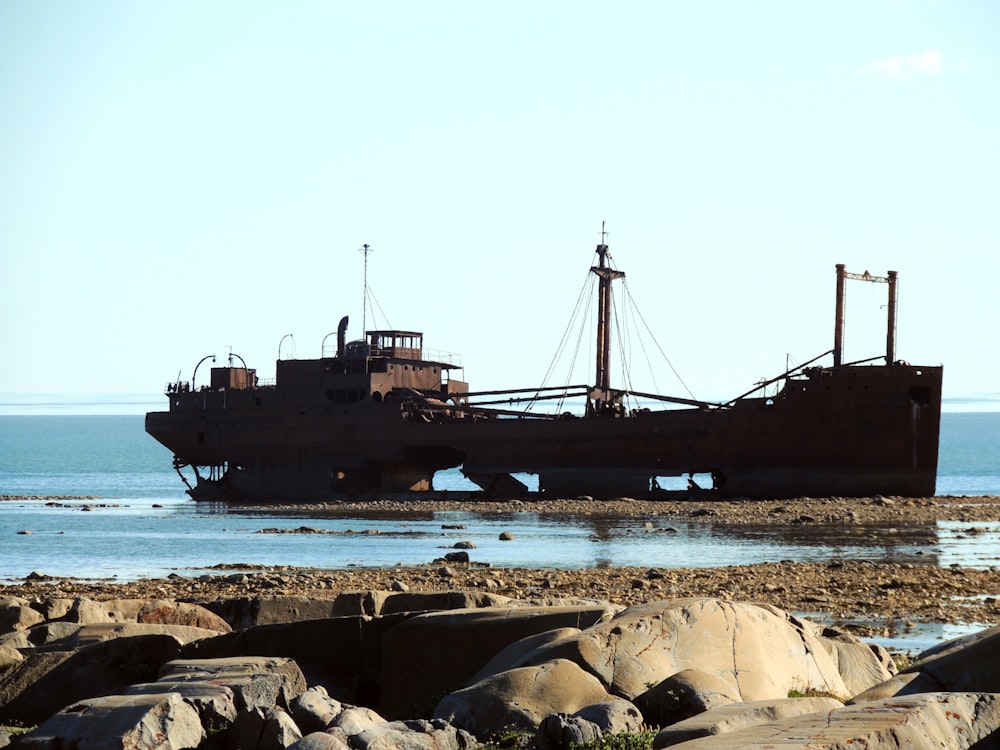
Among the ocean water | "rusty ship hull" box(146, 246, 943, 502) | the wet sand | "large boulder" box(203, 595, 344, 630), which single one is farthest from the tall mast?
"large boulder" box(203, 595, 344, 630)

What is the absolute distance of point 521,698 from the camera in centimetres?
920

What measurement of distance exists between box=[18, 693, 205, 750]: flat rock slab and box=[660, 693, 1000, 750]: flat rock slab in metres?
3.41

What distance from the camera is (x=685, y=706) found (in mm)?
8969

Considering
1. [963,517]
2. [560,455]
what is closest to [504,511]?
[560,455]

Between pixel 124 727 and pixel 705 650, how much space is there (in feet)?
13.9

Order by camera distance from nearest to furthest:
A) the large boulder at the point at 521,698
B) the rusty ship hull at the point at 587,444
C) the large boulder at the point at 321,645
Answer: the large boulder at the point at 521,698
the large boulder at the point at 321,645
the rusty ship hull at the point at 587,444

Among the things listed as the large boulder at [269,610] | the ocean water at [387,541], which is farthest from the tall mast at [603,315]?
the large boulder at [269,610]

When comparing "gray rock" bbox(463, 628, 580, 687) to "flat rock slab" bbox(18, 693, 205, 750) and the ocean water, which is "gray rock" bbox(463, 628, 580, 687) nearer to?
"flat rock slab" bbox(18, 693, 205, 750)

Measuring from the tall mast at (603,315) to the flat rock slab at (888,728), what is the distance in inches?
1778

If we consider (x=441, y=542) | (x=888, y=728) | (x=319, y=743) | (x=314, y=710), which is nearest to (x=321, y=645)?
(x=314, y=710)

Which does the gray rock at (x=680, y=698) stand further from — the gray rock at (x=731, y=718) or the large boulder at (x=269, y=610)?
the large boulder at (x=269, y=610)

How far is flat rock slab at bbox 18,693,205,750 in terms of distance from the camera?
8586 millimetres

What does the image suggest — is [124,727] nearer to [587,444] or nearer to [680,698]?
[680,698]

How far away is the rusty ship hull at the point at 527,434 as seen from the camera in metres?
43.8
